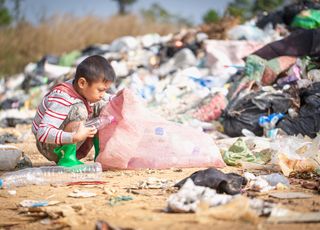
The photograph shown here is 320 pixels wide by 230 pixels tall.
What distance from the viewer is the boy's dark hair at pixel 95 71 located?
3758 millimetres

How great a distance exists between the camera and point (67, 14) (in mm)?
16891

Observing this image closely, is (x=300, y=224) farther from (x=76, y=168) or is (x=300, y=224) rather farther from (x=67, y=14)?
(x=67, y=14)

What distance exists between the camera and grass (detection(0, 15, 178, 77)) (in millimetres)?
15336

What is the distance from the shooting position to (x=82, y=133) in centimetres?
369

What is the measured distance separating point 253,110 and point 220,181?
3190mm

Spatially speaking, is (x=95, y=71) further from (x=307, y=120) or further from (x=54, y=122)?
(x=307, y=120)

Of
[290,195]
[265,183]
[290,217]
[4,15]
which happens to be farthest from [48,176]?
[4,15]

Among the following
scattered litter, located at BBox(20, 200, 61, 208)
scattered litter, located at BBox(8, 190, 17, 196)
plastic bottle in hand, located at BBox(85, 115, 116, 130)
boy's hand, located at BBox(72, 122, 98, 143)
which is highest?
plastic bottle in hand, located at BBox(85, 115, 116, 130)

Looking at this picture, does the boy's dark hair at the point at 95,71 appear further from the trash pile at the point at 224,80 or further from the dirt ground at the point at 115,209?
the dirt ground at the point at 115,209

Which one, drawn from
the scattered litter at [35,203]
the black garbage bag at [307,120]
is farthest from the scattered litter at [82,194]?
the black garbage bag at [307,120]

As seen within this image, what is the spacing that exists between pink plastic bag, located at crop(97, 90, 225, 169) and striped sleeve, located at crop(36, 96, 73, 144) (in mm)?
372

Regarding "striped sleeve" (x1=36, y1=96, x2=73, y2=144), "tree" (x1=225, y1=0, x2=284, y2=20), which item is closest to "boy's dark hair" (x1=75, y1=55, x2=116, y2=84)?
"striped sleeve" (x1=36, y1=96, x2=73, y2=144)

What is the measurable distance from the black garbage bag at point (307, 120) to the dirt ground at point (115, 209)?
2.29 meters

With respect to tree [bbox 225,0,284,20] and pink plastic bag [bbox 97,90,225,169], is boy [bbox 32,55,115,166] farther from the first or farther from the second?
tree [bbox 225,0,284,20]
